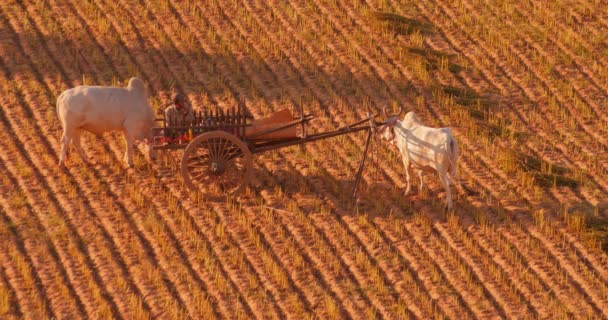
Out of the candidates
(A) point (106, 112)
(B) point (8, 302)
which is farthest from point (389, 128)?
(B) point (8, 302)

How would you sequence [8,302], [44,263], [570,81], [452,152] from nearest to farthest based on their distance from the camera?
[8,302] < [44,263] < [452,152] < [570,81]

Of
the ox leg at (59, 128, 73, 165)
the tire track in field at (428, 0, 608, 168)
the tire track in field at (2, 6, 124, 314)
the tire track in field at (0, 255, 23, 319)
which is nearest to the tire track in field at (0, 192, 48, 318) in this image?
the tire track in field at (0, 255, 23, 319)

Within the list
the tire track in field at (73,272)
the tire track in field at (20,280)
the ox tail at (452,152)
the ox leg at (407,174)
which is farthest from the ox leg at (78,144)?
the ox tail at (452,152)

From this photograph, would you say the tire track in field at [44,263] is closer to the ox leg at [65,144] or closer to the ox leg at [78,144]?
the ox leg at [65,144]

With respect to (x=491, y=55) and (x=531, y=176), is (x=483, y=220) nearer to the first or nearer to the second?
(x=531, y=176)

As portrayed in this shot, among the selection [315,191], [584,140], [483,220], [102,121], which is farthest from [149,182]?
[584,140]

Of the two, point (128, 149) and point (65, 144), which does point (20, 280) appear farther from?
point (128, 149)
